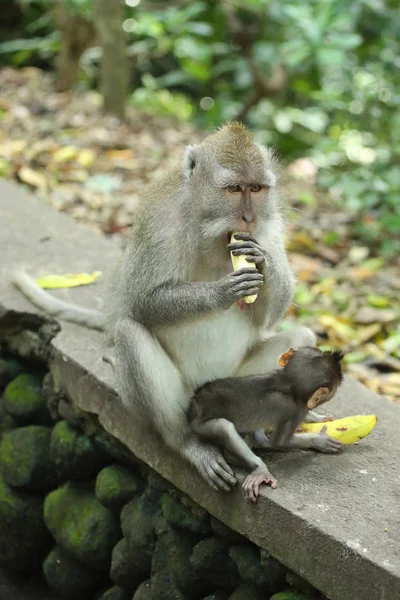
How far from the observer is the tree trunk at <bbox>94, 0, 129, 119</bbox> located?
26.0 ft

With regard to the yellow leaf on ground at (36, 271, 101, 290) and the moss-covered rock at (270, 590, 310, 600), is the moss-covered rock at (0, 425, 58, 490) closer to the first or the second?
the yellow leaf on ground at (36, 271, 101, 290)

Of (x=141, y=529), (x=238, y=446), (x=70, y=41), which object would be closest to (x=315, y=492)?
(x=238, y=446)

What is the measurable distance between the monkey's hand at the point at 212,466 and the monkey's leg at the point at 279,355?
8.9 inches

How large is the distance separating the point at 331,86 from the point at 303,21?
2.40 metres

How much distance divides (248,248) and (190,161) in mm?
451

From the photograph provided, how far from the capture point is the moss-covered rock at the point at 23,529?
4.21 meters

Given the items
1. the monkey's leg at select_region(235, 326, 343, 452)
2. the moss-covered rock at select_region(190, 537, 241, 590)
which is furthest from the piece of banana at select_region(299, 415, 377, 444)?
the moss-covered rock at select_region(190, 537, 241, 590)

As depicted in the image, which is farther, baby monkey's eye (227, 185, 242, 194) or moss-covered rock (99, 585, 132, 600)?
moss-covered rock (99, 585, 132, 600)

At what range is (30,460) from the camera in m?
4.12

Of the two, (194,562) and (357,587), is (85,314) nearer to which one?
(194,562)

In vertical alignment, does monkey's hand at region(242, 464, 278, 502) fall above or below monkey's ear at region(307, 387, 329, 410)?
below

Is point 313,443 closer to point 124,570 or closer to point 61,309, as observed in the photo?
point 124,570

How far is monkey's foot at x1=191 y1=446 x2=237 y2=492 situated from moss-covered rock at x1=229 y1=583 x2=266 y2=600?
357 mm

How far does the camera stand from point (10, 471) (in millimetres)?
4188
